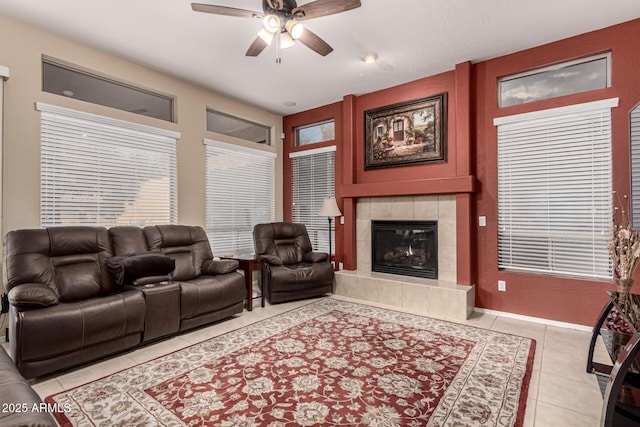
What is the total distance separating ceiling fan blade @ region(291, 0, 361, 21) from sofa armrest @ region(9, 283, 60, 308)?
2884mm

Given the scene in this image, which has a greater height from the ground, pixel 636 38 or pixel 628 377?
pixel 636 38

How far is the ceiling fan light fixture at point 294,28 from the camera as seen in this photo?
8.18 feet

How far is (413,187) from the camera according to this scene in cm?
432

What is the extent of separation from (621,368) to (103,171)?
4.63 meters

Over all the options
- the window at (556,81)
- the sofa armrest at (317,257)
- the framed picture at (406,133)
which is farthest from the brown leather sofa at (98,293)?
the window at (556,81)

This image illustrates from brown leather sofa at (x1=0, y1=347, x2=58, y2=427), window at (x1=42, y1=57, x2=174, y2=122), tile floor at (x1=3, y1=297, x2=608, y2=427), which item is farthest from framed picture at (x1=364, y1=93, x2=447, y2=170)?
brown leather sofa at (x1=0, y1=347, x2=58, y2=427)

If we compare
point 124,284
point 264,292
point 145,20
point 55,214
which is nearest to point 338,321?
point 264,292

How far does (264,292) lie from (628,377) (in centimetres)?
360

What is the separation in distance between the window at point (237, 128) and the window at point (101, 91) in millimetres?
692

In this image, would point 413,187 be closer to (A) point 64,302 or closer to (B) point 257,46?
(B) point 257,46

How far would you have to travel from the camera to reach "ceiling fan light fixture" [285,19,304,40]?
249cm

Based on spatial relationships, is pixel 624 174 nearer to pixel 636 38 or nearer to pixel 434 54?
pixel 636 38

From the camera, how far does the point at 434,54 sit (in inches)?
146

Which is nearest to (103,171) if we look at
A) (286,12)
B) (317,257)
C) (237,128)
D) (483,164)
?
(237,128)
